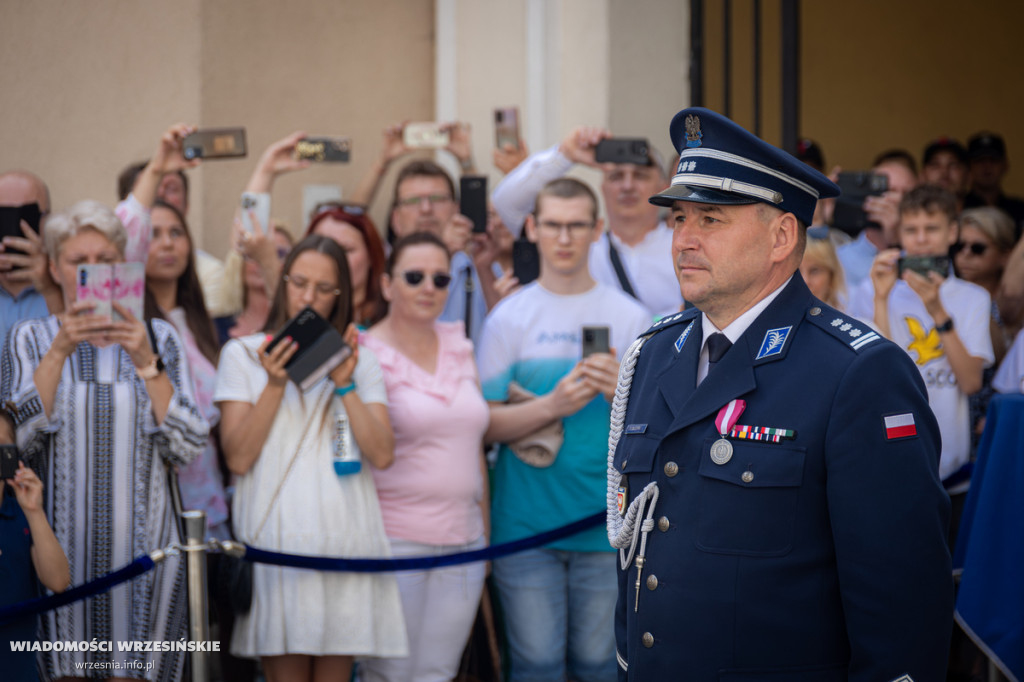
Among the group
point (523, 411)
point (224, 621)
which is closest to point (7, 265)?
point (224, 621)

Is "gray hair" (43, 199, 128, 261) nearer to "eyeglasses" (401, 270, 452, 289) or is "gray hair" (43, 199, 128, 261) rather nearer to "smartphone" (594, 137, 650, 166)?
"eyeglasses" (401, 270, 452, 289)

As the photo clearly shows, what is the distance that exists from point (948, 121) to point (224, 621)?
7426mm

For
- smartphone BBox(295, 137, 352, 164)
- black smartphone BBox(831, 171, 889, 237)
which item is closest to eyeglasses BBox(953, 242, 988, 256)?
black smartphone BBox(831, 171, 889, 237)

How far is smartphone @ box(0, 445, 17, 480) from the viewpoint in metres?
3.17

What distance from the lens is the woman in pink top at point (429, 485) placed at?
388cm

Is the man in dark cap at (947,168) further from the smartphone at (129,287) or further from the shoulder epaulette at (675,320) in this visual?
the smartphone at (129,287)

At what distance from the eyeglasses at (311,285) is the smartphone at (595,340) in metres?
0.95

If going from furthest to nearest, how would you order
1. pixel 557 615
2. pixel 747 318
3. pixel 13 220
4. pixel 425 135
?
pixel 425 135
pixel 557 615
pixel 13 220
pixel 747 318

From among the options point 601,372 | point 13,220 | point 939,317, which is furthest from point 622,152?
point 13,220

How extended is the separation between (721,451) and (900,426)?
0.36 meters

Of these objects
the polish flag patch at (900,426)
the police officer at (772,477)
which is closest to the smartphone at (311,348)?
the police officer at (772,477)

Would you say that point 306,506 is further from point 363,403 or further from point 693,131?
point 693,131

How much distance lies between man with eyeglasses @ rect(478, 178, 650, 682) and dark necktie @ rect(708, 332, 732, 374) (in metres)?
1.55

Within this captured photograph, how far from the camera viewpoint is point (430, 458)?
3.94 meters
